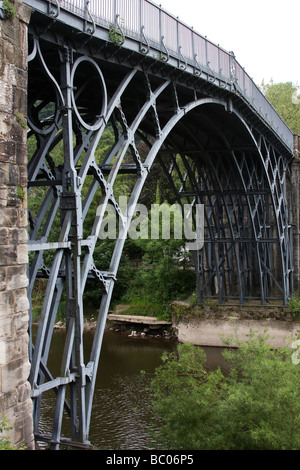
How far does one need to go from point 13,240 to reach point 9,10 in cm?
312

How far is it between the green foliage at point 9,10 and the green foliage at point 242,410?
702cm

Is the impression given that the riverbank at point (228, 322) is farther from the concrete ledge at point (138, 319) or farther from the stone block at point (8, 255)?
the stone block at point (8, 255)

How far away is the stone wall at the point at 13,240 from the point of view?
21.8 feet

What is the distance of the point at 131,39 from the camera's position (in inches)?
438

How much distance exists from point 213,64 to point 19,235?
1144 cm

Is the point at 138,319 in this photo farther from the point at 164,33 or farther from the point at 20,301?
the point at 20,301

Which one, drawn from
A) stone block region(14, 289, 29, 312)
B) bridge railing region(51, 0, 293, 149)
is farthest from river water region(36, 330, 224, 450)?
bridge railing region(51, 0, 293, 149)

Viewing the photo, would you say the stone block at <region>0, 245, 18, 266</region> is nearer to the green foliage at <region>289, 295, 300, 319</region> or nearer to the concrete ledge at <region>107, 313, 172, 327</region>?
the green foliage at <region>289, 295, 300, 319</region>

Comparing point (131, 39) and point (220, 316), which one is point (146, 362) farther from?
point (131, 39)

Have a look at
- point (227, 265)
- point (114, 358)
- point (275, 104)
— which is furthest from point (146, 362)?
point (275, 104)

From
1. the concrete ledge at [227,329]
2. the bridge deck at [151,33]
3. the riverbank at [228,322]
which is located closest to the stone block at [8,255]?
the bridge deck at [151,33]

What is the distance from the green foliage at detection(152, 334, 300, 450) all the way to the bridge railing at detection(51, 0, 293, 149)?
7.35 meters

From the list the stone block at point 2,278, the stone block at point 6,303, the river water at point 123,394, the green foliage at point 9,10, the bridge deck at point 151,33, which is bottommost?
the river water at point 123,394

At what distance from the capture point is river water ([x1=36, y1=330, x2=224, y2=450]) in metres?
14.7
